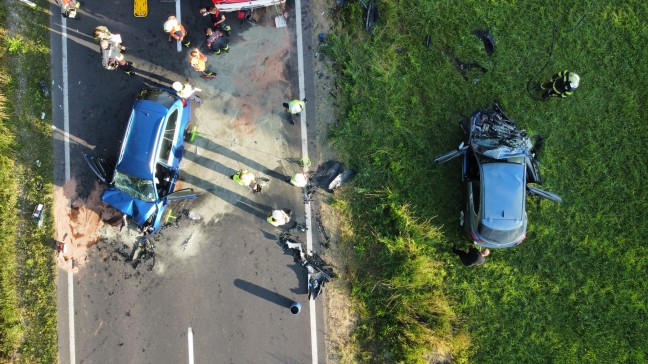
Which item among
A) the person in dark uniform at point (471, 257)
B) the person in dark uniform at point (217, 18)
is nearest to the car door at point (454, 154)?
the person in dark uniform at point (471, 257)

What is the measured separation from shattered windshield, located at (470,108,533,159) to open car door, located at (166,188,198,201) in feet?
22.3

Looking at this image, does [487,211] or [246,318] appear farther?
[246,318]

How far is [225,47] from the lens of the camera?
10.4 metres

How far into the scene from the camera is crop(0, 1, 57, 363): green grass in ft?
33.9

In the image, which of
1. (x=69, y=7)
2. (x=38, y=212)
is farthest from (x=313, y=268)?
(x=69, y=7)

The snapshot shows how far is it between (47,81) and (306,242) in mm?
7711

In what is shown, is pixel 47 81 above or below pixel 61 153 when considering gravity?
above

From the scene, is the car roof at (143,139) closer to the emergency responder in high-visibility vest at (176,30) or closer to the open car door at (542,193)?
the emergency responder in high-visibility vest at (176,30)

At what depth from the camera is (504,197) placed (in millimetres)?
9312

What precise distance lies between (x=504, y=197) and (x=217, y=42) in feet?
25.5

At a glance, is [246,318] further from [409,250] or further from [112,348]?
[409,250]

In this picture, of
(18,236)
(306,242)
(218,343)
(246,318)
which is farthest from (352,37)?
(18,236)

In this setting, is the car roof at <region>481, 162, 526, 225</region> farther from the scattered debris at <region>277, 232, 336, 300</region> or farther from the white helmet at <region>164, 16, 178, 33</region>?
the white helmet at <region>164, 16, 178, 33</region>

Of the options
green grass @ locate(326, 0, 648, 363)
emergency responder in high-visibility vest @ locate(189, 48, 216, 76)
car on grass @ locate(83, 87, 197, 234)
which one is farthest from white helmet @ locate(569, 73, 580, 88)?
car on grass @ locate(83, 87, 197, 234)
